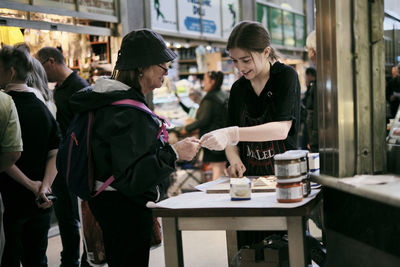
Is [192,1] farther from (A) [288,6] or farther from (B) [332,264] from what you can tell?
(B) [332,264]

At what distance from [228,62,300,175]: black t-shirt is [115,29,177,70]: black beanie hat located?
75 cm

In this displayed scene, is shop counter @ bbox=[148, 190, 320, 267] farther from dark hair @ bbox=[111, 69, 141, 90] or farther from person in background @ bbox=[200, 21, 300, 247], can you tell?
dark hair @ bbox=[111, 69, 141, 90]

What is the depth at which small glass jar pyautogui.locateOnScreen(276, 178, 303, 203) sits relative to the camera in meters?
2.15

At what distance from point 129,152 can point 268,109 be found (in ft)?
3.41

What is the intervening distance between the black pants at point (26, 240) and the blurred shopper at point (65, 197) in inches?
22.8

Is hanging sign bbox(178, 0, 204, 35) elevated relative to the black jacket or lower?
elevated

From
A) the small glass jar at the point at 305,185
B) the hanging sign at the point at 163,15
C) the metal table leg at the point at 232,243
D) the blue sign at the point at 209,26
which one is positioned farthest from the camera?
the blue sign at the point at 209,26

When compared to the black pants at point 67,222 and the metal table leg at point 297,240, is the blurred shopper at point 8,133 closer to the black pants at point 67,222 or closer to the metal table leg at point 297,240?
the black pants at point 67,222

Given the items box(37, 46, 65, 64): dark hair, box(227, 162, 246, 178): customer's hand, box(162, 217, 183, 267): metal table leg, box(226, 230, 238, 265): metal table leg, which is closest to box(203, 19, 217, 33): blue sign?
box(37, 46, 65, 64): dark hair

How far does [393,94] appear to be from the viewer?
8.08ft

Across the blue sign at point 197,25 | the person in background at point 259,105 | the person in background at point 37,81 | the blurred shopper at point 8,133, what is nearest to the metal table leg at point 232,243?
the person in background at point 259,105

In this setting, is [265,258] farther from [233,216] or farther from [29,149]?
[29,149]

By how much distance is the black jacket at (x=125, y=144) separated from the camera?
2.29 metres

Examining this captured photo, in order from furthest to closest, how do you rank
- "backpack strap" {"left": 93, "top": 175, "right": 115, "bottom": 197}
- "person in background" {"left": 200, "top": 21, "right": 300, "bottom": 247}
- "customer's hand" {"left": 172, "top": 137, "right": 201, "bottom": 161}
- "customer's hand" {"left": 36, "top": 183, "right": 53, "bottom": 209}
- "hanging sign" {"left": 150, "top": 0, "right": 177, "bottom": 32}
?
"hanging sign" {"left": 150, "top": 0, "right": 177, "bottom": 32}, "customer's hand" {"left": 36, "top": 183, "right": 53, "bottom": 209}, "person in background" {"left": 200, "top": 21, "right": 300, "bottom": 247}, "customer's hand" {"left": 172, "top": 137, "right": 201, "bottom": 161}, "backpack strap" {"left": 93, "top": 175, "right": 115, "bottom": 197}
